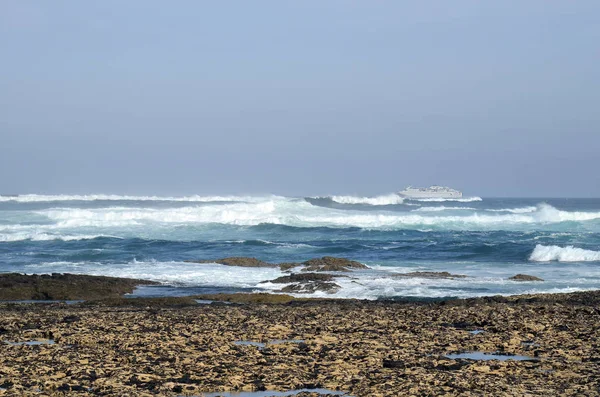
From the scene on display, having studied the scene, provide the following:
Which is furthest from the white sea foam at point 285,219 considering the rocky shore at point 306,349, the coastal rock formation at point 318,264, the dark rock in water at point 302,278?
the rocky shore at point 306,349

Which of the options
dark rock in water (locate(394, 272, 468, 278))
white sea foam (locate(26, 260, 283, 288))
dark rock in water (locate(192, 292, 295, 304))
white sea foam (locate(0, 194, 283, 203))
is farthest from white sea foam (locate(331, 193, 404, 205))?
dark rock in water (locate(192, 292, 295, 304))

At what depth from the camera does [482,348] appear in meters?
8.86

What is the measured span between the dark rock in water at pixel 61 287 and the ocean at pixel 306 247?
93 cm

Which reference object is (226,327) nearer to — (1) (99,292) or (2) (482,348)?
(2) (482,348)

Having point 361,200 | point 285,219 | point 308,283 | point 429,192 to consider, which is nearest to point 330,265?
point 308,283

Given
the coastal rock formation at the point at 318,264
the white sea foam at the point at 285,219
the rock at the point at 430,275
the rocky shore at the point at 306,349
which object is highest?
the white sea foam at the point at 285,219

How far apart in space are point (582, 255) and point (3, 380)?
24.8 m

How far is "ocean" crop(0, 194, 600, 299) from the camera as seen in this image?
63.0ft

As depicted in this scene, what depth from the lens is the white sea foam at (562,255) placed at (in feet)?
91.0

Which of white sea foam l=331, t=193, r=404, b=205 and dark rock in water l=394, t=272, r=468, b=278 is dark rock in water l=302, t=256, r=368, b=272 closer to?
dark rock in water l=394, t=272, r=468, b=278

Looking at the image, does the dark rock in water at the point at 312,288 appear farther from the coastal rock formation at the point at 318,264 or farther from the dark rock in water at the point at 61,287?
the coastal rock formation at the point at 318,264

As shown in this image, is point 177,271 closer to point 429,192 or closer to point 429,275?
point 429,275

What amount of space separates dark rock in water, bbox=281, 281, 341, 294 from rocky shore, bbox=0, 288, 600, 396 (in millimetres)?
4508

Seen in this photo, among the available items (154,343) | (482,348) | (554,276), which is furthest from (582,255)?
(154,343)
